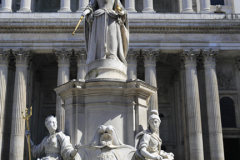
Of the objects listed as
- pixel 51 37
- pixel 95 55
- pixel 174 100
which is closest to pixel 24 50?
pixel 51 37

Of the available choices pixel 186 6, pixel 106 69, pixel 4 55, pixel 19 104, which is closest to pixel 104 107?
pixel 106 69

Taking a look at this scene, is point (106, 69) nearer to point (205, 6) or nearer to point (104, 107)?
point (104, 107)

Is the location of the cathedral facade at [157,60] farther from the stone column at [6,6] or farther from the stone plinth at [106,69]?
the stone plinth at [106,69]

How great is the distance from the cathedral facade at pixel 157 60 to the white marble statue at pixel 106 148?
2302 centimetres

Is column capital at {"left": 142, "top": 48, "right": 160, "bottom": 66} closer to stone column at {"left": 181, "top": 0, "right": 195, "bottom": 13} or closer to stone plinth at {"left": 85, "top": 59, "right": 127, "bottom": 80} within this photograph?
stone column at {"left": 181, "top": 0, "right": 195, "bottom": 13}

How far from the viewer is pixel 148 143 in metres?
11.7

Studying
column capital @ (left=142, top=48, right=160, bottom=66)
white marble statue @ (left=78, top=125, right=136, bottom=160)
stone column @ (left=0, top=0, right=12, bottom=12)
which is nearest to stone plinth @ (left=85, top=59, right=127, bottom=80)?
white marble statue @ (left=78, top=125, right=136, bottom=160)

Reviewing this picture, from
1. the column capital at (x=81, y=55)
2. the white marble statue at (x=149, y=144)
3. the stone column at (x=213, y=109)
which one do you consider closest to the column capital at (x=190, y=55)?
the stone column at (x=213, y=109)

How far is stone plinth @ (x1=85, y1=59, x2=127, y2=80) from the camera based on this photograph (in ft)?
44.3

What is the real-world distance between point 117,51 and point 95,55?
81 centimetres

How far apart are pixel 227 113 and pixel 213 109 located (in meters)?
4.56

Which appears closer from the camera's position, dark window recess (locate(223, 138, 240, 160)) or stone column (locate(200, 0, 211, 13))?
dark window recess (locate(223, 138, 240, 160))

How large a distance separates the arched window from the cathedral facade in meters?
0.09

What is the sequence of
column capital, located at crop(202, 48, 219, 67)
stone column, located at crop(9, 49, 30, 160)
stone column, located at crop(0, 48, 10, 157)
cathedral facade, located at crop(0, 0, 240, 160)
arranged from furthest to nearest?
column capital, located at crop(202, 48, 219, 67), cathedral facade, located at crop(0, 0, 240, 160), stone column, located at crop(0, 48, 10, 157), stone column, located at crop(9, 49, 30, 160)
